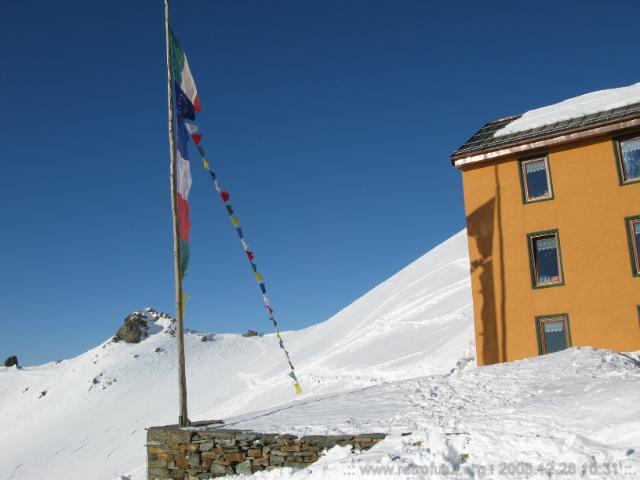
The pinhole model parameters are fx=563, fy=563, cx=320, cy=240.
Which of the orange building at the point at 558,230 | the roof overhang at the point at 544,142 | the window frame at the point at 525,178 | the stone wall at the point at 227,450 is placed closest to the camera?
the stone wall at the point at 227,450

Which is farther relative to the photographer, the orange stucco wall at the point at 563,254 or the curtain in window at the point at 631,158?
the curtain in window at the point at 631,158

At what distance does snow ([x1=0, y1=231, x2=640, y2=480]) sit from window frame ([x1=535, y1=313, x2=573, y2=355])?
76.5 inches

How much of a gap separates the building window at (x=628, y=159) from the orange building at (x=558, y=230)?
0.03 meters

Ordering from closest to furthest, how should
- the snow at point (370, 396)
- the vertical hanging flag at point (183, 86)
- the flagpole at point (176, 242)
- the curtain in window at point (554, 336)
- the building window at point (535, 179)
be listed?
1. the snow at point (370, 396)
2. the flagpole at point (176, 242)
3. the vertical hanging flag at point (183, 86)
4. the curtain in window at point (554, 336)
5. the building window at point (535, 179)

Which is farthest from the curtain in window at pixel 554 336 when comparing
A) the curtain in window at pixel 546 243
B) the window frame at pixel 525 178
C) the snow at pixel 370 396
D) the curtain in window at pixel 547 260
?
the window frame at pixel 525 178

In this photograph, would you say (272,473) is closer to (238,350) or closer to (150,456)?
(150,456)

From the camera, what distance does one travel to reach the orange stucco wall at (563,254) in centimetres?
1656

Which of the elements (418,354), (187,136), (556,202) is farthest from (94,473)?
(556,202)

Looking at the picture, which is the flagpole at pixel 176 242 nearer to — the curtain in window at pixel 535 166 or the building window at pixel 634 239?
the curtain in window at pixel 535 166

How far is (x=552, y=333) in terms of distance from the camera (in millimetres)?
17281

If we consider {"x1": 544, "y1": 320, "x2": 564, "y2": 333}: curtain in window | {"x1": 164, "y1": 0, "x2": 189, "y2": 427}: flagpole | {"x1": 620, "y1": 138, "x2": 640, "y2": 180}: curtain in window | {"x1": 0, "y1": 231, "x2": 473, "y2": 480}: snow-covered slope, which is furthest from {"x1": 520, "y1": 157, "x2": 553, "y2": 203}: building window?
{"x1": 164, "y1": 0, "x2": 189, "y2": 427}: flagpole

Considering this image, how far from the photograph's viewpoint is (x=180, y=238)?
13922mm

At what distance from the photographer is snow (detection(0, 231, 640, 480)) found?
27.0 ft

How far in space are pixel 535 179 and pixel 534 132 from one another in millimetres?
1506
